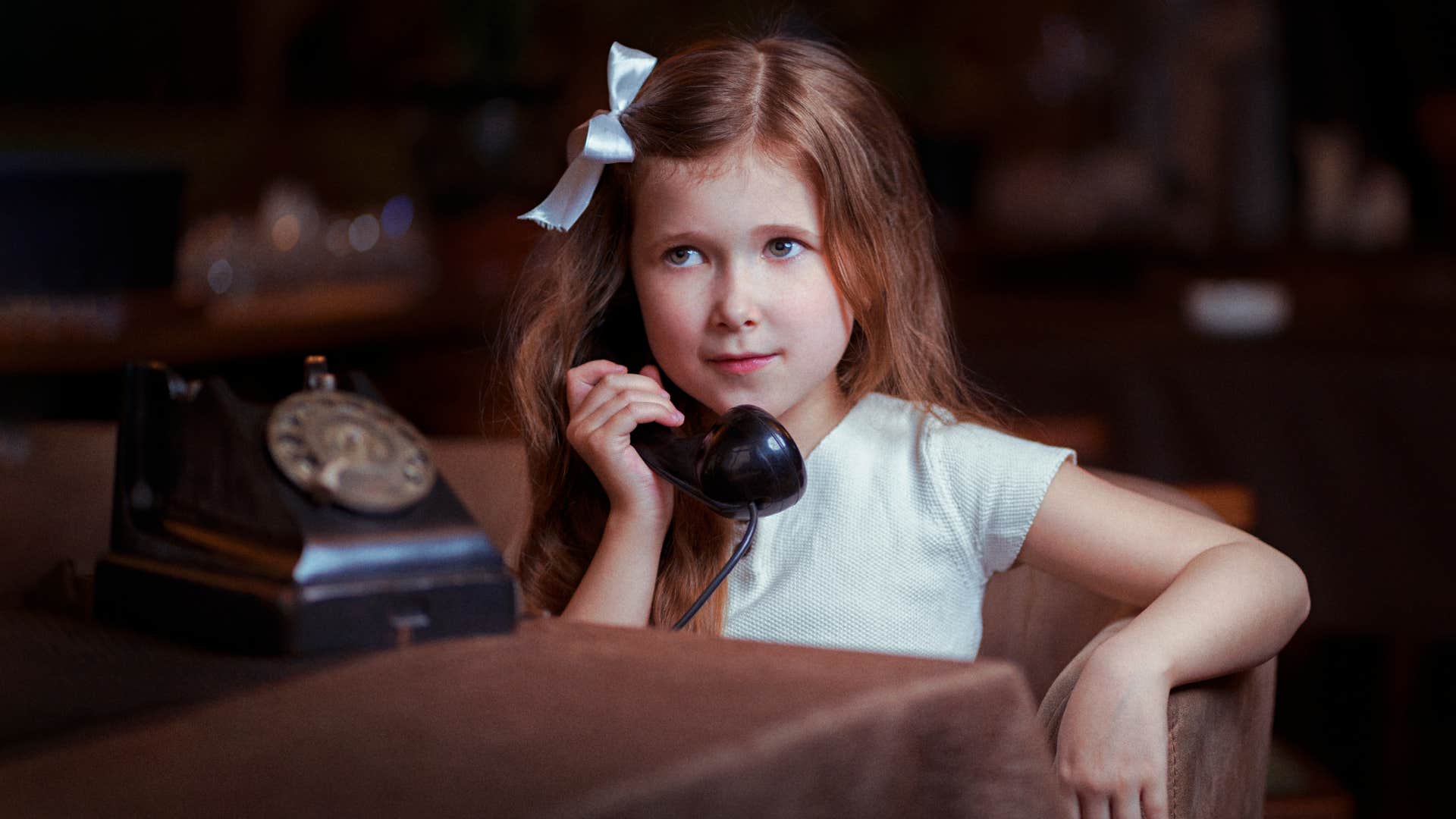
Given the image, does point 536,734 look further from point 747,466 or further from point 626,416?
point 626,416

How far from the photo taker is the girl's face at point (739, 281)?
1.04 metres

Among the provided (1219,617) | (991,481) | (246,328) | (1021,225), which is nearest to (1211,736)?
(1219,617)

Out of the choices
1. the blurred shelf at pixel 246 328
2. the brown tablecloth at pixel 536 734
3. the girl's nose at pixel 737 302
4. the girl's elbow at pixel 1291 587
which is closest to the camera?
the brown tablecloth at pixel 536 734

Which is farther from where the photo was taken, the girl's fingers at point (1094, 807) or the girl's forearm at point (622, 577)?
the girl's forearm at point (622, 577)

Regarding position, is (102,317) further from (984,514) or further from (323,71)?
(323,71)

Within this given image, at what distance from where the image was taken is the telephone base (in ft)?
2.03

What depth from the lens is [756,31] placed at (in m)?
1.25

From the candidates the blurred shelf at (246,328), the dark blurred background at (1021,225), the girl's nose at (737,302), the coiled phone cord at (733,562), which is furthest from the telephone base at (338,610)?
the blurred shelf at (246,328)

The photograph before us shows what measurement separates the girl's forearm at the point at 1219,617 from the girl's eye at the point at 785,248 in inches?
13.4

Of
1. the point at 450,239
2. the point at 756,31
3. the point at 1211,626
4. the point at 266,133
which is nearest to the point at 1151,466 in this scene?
the point at 756,31

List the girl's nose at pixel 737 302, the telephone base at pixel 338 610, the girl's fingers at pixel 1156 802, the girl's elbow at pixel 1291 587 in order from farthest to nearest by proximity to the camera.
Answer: the girl's nose at pixel 737 302
the girl's elbow at pixel 1291 587
the girl's fingers at pixel 1156 802
the telephone base at pixel 338 610

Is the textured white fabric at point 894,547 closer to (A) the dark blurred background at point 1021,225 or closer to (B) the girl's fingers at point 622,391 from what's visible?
(B) the girl's fingers at point 622,391

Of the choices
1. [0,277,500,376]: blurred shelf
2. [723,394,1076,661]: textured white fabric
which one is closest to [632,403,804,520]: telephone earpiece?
[723,394,1076,661]: textured white fabric

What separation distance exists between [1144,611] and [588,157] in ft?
1.67
